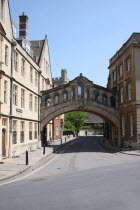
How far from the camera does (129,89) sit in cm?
3162

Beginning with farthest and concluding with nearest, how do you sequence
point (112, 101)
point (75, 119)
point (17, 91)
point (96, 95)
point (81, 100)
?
point (75, 119) < point (112, 101) < point (96, 95) < point (81, 100) < point (17, 91)

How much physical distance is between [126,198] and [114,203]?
74 centimetres

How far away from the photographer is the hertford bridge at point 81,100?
3500 centimetres

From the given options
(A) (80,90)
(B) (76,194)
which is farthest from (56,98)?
(B) (76,194)

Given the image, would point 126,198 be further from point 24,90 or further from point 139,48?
point 139,48

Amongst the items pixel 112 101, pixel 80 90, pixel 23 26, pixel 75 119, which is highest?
pixel 23 26

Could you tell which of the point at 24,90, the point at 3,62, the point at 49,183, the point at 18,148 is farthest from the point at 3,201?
the point at 24,90

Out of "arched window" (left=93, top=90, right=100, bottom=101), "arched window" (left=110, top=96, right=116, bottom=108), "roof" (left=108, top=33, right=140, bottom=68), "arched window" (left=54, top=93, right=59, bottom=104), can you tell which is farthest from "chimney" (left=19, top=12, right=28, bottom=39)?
"arched window" (left=110, top=96, right=116, bottom=108)

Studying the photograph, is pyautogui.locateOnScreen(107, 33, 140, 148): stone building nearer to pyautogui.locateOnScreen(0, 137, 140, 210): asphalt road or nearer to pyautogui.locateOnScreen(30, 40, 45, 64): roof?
pyautogui.locateOnScreen(30, 40, 45, 64): roof

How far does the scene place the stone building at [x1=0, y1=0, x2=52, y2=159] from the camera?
21527 millimetres

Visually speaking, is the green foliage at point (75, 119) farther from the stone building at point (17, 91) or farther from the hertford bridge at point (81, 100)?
the stone building at point (17, 91)

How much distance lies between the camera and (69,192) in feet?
31.6

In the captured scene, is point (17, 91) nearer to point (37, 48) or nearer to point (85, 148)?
point (85, 148)

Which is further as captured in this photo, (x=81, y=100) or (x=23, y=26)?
(x=81, y=100)
